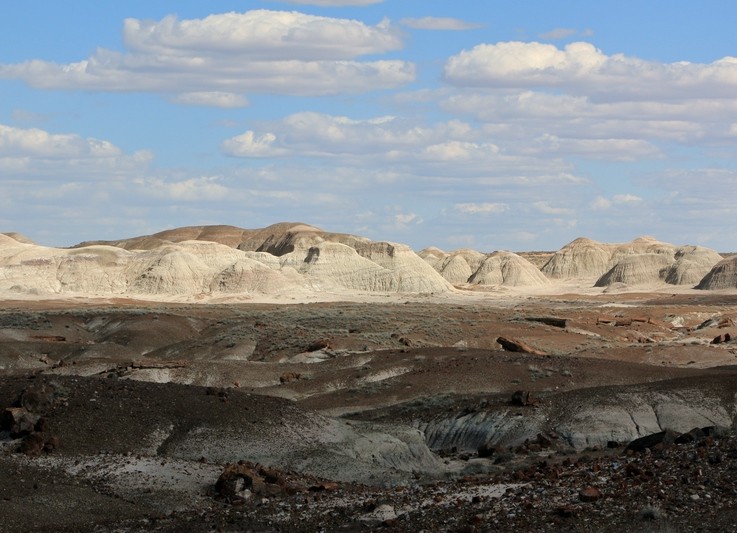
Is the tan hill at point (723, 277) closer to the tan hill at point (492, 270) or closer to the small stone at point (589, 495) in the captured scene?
the tan hill at point (492, 270)

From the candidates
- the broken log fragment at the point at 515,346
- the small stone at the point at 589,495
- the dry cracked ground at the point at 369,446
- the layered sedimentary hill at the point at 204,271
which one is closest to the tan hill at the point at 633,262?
the layered sedimentary hill at the point at 204,271

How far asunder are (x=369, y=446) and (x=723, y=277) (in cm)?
11756

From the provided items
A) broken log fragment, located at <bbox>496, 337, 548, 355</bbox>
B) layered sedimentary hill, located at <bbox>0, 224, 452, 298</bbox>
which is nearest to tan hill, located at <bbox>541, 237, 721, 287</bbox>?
layered sedimentary hill, located at <bbox>0, 224, 452, 298</bbox>

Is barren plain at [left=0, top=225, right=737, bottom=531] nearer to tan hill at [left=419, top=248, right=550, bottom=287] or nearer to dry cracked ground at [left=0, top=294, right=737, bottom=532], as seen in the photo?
dry cracked ground at [left=0, top=294, right=737, bottom=532]

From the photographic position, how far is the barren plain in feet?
53.3

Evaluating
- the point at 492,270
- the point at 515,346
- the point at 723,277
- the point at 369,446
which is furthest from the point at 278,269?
the point at 369,446

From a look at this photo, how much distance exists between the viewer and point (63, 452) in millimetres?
20328

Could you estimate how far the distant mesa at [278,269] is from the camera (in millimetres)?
102188

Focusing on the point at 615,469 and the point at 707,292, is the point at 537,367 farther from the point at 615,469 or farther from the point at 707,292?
the point at 707,292

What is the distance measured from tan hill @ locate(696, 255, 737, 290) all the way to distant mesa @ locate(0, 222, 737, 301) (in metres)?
0.15

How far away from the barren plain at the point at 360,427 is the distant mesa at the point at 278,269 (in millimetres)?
41916

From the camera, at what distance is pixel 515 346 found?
47375 millimetres

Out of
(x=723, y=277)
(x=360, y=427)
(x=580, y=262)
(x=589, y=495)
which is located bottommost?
(x=360, y=427)

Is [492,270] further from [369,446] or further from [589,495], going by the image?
[589,495]
